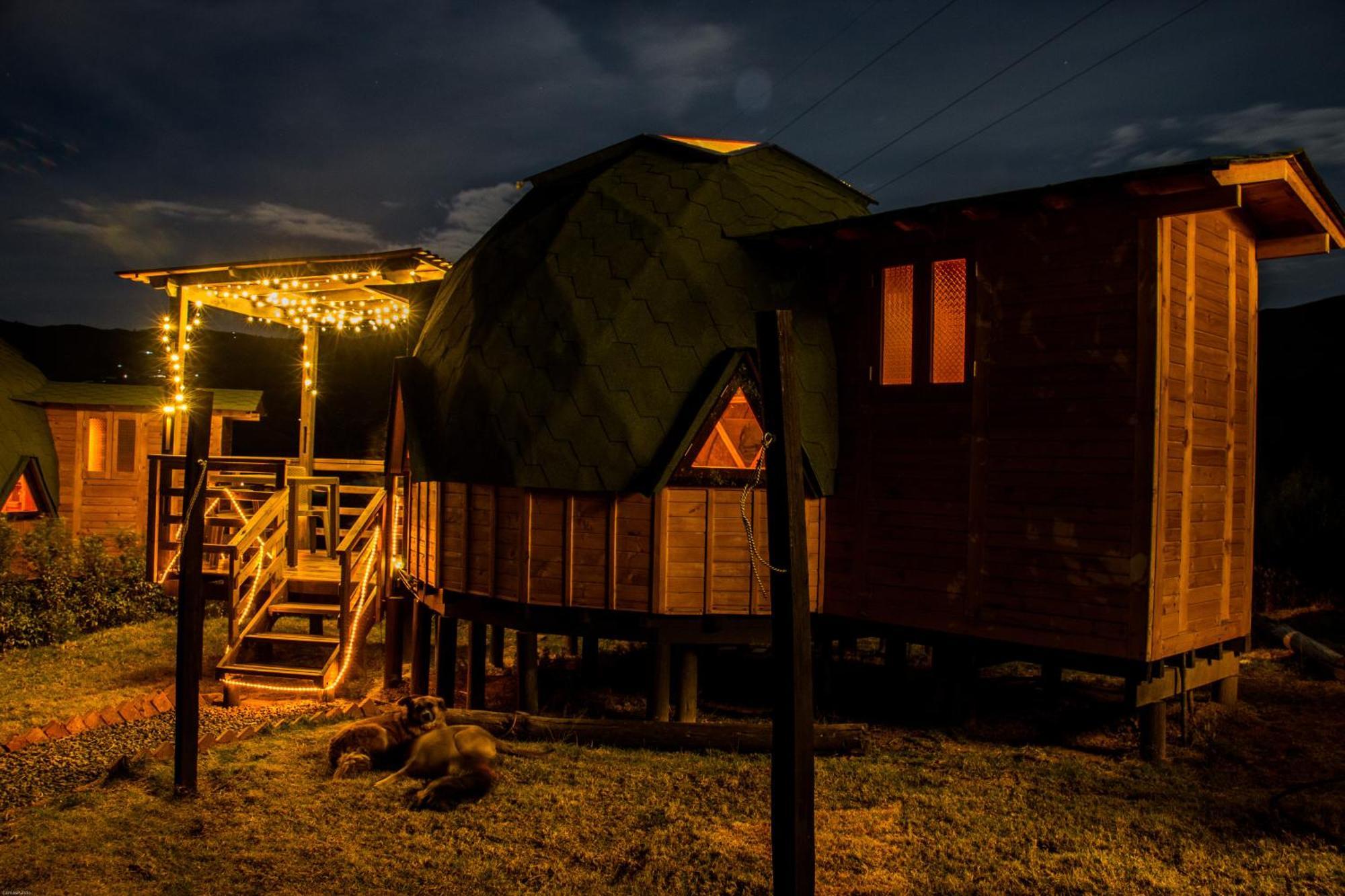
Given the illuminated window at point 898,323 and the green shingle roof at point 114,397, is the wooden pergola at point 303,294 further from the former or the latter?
the illuminated window at point 898,323

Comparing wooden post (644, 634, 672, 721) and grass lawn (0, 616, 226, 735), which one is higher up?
wooden post (644, 634, 672, 721)

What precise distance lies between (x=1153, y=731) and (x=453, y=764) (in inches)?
261

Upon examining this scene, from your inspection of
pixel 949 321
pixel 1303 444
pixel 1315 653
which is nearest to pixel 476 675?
pixel 949 321

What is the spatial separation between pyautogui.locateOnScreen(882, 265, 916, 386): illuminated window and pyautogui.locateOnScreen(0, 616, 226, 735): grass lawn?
10953mm

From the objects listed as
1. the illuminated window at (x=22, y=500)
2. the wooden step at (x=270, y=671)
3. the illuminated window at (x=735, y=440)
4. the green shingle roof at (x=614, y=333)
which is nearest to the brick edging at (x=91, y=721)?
the wooden step at (x=270, y=671)

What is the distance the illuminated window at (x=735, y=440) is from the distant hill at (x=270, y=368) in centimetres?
2362

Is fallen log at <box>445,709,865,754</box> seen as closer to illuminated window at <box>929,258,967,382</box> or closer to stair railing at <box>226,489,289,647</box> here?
illuminated window at <box>929,258,967,382</box>

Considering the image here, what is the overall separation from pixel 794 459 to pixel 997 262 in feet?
18.5

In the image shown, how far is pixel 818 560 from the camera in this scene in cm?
1002

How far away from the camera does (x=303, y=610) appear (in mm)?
12500

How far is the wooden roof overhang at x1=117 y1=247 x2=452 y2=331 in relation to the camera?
14016 millimetres

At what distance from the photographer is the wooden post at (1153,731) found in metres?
8.48

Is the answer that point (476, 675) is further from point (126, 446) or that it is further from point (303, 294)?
point (126, 446)

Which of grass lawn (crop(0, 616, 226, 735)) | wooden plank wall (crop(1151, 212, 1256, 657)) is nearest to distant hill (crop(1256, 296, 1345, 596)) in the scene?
wooden plank wall (crop(1151, 212, 1256, 657))
